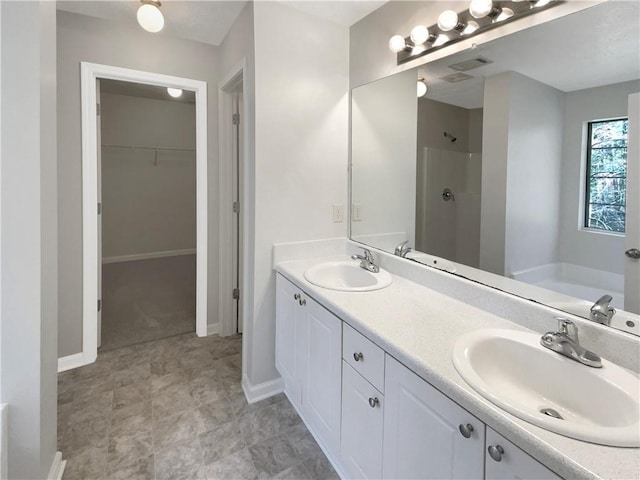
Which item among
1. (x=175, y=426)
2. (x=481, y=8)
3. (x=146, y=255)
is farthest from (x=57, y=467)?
(x=146, y=255)

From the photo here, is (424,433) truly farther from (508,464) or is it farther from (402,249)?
(402,249)

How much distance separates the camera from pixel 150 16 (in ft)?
6.25

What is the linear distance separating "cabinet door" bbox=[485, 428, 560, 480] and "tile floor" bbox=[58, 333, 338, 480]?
3.34 feet

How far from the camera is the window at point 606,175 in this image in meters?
1.04

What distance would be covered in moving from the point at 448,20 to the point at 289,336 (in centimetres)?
176

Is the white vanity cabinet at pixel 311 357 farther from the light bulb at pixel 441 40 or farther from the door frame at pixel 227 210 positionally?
the light bulb at pixel 441 40

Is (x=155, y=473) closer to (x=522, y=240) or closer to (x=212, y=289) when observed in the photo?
(x=212, y=289)

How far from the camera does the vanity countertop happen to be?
0.64 meters

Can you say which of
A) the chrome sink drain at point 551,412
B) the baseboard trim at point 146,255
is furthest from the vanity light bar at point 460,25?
the baseboard trim at point 146,255

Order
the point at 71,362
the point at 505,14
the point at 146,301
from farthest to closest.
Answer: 1. the point at 146,301
2. the point at 71,362
3. the point at 505,14

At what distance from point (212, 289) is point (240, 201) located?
Answer: 0.81m

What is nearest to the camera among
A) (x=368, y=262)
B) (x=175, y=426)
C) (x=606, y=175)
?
(x=606, y=175)

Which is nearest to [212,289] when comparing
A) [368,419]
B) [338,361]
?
[338,361]

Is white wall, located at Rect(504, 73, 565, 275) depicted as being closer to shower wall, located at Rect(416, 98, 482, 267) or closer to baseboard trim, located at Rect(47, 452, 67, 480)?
shower wall, located at Rect(416, 98, 482, 267)
